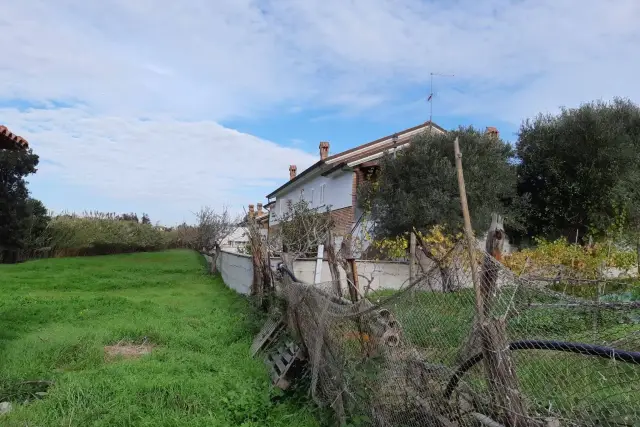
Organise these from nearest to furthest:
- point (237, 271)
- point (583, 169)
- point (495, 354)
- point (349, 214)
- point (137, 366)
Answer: point (495, 354) < point (137, 366) < point (237, 271) < point (583, 169) < point (349, 214)

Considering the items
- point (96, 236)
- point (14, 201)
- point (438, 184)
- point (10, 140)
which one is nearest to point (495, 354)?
point (10, 140)

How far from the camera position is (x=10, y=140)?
7.16 m

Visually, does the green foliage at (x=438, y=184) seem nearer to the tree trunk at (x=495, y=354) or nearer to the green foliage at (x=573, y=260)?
the green foliage at (x=573, y=260)

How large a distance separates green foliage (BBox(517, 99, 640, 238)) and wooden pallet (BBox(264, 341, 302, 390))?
12.8 m

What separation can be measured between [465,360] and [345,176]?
53.4ft

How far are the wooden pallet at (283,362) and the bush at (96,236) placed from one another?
78.3ft

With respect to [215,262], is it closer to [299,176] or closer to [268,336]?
[299,176]

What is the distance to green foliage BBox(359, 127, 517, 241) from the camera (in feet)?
48.5

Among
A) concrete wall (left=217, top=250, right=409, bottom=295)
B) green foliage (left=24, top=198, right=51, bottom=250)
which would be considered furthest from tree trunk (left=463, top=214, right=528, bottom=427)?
green foliage (left=24, top=198, right=51, bottom=250)

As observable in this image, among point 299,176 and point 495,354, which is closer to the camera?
point 495,354

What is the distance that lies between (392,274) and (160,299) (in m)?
6.25

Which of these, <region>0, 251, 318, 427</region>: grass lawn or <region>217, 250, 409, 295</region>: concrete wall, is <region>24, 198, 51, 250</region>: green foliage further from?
<region>217, 250, 409, 295</region>: concrete wall

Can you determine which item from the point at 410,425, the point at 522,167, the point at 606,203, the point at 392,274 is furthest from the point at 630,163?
the point at 410,425

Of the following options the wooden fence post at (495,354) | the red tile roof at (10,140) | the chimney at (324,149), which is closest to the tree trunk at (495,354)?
the wooden fence post at (495,354)
